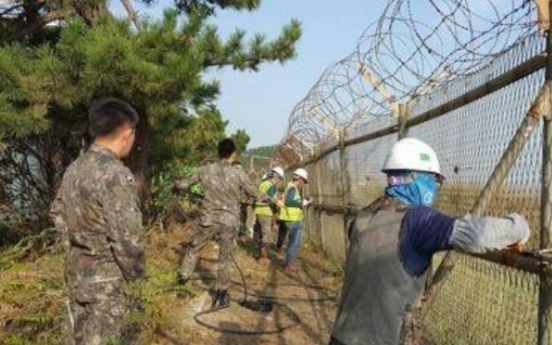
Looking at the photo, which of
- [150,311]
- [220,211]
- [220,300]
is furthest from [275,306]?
[150,311]

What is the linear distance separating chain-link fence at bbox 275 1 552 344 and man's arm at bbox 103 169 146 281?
1.57 metres

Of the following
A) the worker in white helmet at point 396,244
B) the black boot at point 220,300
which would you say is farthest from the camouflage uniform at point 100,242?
the black boot at point 220,300

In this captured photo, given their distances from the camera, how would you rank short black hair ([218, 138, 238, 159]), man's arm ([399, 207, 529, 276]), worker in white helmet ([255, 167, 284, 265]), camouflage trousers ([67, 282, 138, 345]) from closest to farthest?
man's arm ([399, 207, 529, 276]) → camouflage trousers ([67, 282, 138, 345]) → short black hair ([218, 138, 238, 159]) → worker in white helmet ([255, 167, 284, 265])

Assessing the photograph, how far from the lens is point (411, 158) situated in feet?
10.3

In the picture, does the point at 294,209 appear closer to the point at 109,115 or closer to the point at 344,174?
the point at 344,174

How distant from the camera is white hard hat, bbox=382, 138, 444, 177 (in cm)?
312

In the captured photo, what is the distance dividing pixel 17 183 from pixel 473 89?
7965 millimetres

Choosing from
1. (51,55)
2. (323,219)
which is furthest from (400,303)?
(323,219)

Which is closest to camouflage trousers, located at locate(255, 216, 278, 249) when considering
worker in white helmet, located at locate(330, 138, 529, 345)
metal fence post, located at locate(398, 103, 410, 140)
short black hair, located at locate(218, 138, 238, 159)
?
short black hair, located at locate(218, 138, 238, 159)

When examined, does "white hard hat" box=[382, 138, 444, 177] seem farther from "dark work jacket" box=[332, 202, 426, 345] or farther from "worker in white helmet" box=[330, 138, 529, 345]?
"dark work jacket" box=[332, 202, 426, 345]

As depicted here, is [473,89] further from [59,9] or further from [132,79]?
[59,9]

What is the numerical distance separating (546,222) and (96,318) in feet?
7.87

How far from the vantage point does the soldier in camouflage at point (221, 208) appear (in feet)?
28.0

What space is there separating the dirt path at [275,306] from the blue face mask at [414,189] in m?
4.15
